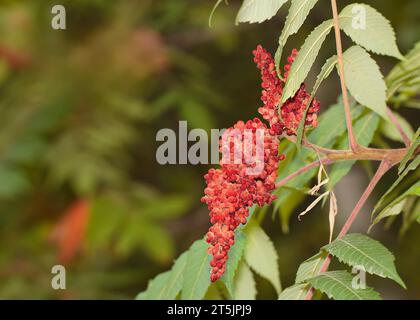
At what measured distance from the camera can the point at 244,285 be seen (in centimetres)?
144

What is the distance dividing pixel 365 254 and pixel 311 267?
14 centimetres

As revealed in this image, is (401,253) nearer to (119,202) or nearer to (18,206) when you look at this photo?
(119,202)

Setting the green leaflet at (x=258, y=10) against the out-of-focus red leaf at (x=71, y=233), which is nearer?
the green leaflet at (x=258, y=10)

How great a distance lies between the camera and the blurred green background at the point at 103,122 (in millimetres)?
3494

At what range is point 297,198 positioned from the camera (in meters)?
1.69

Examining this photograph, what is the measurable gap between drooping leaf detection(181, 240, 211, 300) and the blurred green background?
208 centimetres

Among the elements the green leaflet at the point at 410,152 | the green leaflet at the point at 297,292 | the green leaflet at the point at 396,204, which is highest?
the green leaflet at the point at 410,152

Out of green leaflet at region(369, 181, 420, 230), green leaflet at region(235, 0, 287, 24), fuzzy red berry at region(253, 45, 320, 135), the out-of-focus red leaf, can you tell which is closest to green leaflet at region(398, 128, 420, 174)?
green leaflet at region(369, 181, 420, 230)

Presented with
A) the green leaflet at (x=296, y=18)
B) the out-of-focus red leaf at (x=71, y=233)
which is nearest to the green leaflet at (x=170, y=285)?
the green leaflet at (x=296, y=18)

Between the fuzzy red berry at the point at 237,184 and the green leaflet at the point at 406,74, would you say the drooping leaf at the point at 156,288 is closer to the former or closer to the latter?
the fuzzy red berry at the point at 237,184

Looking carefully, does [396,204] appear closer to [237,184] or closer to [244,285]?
[237,184]

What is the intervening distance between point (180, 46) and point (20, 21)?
102 cm

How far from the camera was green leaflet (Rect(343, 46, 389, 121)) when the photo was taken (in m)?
1.04

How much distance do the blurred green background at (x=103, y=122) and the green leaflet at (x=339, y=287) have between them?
2.30m
